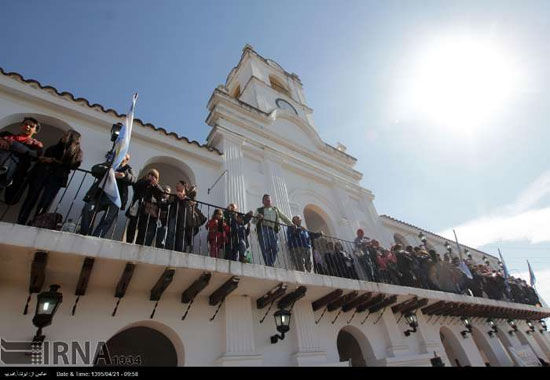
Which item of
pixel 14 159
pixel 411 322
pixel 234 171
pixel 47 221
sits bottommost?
pixel 411 322

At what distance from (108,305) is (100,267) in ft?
2.59

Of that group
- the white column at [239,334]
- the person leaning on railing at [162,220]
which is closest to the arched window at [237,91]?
the person leaning on railing at [162,220]

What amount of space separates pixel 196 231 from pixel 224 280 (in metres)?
1.20

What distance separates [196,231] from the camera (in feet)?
20.0

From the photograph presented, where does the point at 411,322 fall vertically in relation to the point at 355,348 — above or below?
above

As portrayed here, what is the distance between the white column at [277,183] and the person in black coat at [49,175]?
538cm

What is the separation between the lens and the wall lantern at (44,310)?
12.8 ft

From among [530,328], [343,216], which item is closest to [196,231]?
[343,216]

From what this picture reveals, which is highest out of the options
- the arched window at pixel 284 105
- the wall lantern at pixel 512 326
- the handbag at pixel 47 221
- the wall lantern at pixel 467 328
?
the arched window at pixel 284 105

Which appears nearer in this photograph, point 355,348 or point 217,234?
point 217,234

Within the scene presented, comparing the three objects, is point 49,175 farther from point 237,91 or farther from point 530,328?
point 530,328

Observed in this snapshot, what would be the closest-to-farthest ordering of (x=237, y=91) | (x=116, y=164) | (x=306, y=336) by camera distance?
(x=116, y=164) → (x=306, y=336) → (x=237, y=91)

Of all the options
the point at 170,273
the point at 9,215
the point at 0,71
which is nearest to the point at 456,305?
the point at 170,273

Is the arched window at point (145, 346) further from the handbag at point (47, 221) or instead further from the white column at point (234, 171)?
the handbag at point (47, 221)
